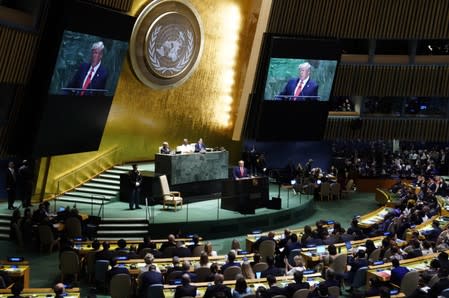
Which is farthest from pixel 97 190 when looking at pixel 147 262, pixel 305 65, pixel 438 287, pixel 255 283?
pixel 438 287

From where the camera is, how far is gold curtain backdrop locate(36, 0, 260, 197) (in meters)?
23.3

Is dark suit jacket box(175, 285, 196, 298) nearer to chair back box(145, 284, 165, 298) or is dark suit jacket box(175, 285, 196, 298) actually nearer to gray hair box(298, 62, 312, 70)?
chair back box(145, 284, 165, 298)

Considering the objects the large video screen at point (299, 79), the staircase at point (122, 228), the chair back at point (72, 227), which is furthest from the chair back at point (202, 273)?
the large video screen at point (299, 79)

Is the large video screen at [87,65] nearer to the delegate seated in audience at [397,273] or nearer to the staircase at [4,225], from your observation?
the staircase at [4,225]

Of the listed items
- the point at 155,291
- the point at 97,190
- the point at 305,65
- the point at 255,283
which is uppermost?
the point at 305,65

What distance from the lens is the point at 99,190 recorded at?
2264 cm

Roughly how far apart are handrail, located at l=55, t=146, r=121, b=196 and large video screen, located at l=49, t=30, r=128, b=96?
3.21 metres

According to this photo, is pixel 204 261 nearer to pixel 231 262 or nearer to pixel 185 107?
pixel 231 262

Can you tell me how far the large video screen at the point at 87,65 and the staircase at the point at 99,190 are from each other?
341 centimetres

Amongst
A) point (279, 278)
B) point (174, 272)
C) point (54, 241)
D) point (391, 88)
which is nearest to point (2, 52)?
point (54, 241)

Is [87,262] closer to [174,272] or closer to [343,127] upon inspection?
[174,272]

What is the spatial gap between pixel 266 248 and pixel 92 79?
832cm

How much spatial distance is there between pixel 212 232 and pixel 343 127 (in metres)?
12.8

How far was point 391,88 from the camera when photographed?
29312 millimetres
